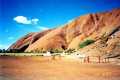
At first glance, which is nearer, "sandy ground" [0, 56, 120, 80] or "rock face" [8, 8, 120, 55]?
"sandy ground" [0, 56, 120, 80]

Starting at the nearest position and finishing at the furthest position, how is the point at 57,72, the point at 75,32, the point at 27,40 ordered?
the point at 57,72 → the point at 75,32 → the point at 27,40

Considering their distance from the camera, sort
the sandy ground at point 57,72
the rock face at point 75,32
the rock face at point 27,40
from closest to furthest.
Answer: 1. the sandy ground at point 57,72
2. the rock face at point 75,32
3. the rock face at point 27,40

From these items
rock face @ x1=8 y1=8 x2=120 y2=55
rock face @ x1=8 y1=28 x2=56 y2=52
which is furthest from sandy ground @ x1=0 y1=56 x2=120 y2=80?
rock face @ x1=8 y1=28 x2=56 y2=52

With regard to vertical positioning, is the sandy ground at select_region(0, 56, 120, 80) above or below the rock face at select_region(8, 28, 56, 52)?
below

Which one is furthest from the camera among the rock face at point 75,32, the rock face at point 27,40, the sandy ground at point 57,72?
the rock face at point 27,40

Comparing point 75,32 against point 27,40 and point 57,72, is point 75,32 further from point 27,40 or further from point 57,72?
point 57,72

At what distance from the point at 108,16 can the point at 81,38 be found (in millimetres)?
27376

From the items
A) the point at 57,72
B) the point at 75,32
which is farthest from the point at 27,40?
the point at 57,72

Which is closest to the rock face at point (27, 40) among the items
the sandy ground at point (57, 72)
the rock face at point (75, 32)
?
the rock face at point (75, 32)

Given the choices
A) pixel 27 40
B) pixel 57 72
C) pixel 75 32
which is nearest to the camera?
pixel 57 72

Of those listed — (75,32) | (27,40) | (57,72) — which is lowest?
(57,72)

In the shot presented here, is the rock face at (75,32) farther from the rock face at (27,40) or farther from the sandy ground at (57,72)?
the sandy ground at (57,72)

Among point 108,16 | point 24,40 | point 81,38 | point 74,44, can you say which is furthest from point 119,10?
point 24,40

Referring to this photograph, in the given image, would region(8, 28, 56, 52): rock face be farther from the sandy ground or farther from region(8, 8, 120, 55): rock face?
the sandy ground
